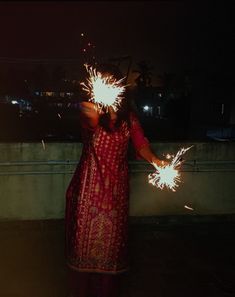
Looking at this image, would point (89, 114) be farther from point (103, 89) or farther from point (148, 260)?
point (148, 260)

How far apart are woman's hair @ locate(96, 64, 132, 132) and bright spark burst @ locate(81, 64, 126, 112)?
0.03 meters

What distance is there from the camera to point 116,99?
137 inches

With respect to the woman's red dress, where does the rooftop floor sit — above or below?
below

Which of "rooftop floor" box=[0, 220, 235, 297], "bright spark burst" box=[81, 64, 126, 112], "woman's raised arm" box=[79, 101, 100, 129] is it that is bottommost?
"rooftop floor" box=[0, 220, 235, 297]

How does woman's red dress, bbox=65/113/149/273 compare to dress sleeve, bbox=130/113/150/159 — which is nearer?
woman's red dress, bbox=65/113/149/273

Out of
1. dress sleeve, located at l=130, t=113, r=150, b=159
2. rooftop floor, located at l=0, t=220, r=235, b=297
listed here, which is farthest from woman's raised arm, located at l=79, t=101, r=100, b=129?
rooftop floor, located at l=0, t=220, r=235, b=297

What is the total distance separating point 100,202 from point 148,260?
188 centimetres

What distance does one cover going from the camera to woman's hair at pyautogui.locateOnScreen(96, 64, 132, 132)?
136 inches

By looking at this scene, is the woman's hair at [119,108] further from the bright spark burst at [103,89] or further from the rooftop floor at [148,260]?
the rooftop floor at [148,260]

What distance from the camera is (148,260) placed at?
17.1ft

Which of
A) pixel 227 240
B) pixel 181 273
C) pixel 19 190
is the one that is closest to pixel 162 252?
pixel 181 273

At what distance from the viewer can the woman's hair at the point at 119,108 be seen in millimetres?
3443

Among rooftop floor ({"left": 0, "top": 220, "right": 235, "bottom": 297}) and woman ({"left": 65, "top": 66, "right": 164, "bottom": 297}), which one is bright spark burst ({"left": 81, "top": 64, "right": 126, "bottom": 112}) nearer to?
woman ({"left": 65, "top": 66, "right": 164, "bottom": 297})

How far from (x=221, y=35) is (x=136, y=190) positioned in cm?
2254
